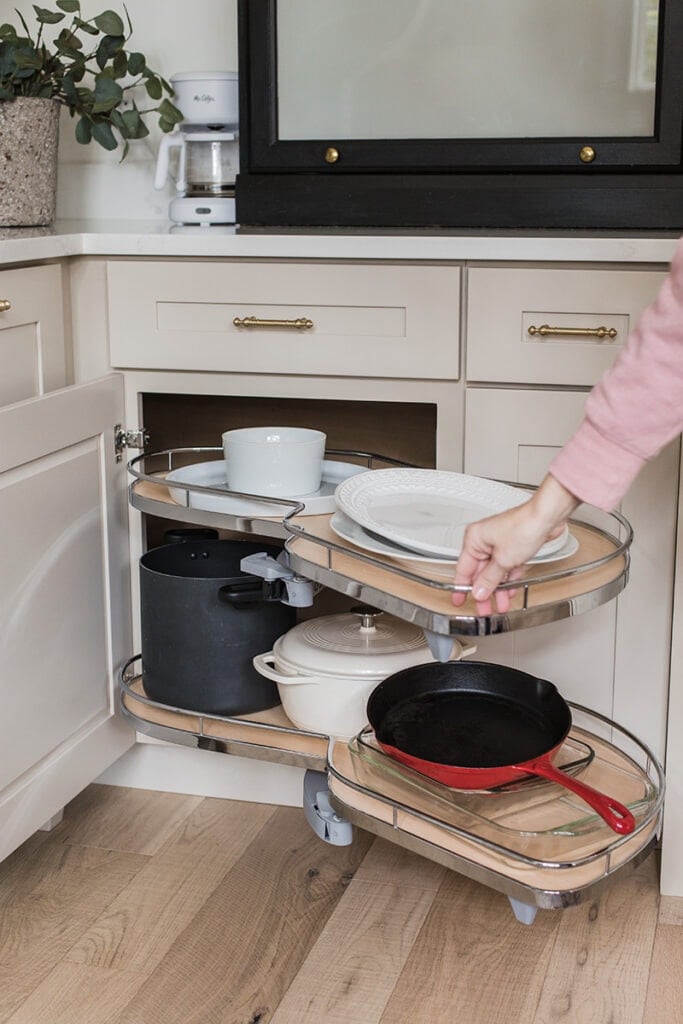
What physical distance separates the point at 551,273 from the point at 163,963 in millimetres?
993

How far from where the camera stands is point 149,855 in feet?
5.78

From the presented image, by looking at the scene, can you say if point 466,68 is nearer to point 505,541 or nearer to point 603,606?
point 603,606

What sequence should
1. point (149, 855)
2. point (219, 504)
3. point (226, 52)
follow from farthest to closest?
1. point (226, 52)
2. point (149, 855)
3. point (219, 504)

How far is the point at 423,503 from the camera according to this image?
139cm

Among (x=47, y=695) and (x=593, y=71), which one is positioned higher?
(x=593, y=71)

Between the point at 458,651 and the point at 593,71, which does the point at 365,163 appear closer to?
the point at 593,71

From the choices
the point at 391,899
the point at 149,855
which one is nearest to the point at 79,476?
the point at 149,855

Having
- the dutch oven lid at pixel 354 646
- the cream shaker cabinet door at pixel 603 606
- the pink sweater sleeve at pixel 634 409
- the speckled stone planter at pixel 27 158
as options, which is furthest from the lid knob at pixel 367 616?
the speckled stone planter at pixel 27 158

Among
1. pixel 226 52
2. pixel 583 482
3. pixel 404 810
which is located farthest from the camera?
pixel 226 52

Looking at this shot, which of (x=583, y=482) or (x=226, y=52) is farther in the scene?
(x=226, y=52)

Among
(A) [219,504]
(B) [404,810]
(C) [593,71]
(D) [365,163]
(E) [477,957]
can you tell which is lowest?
(E) [477,957]

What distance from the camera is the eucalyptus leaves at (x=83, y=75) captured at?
1678mm

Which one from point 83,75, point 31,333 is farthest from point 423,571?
point 83,75

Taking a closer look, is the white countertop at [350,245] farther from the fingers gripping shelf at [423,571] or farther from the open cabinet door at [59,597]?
the fingers gripping shelf at [423,571]
